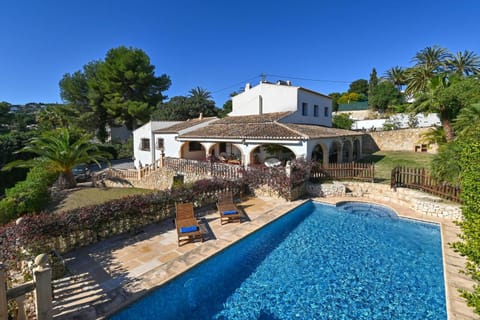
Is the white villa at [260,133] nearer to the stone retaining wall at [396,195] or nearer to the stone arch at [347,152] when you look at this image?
the stone arch at [347,152]

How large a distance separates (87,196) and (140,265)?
14.8 m

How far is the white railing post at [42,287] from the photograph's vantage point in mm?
4340

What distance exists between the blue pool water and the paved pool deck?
0.29 m

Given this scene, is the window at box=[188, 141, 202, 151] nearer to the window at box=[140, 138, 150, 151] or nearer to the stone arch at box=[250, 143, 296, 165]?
the window at box=[140, 138, 150, 151]

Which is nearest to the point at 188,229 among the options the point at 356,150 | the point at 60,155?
the point at 60,155

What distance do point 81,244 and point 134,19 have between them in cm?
1764

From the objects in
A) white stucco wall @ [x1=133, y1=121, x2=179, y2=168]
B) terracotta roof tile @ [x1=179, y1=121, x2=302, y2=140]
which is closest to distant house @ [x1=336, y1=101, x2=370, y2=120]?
terracotta roof tile @ [x1=179, y1=121, x2=302, y2=140]

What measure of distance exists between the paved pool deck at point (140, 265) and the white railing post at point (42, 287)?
59 cm

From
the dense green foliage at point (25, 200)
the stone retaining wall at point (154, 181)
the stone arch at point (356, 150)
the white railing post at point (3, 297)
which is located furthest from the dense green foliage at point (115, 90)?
the white railing post at point (3, 297)

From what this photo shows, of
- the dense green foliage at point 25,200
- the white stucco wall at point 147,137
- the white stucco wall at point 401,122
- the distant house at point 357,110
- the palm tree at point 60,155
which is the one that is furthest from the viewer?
the distant house at point 357,110

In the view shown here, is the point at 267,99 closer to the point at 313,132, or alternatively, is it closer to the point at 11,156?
the point at 313,132

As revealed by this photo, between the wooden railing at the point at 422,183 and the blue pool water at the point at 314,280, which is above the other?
the wooden railing at the point at 422,183

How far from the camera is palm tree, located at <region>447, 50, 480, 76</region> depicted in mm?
37844

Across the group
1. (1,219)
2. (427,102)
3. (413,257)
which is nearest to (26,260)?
(1,219)
